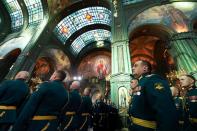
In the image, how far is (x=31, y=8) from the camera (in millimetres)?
18047

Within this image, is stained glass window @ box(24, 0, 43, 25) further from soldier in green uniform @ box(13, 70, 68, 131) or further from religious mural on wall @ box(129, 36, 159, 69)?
soldier in green uniform @ box(13, 70, 68, 131)

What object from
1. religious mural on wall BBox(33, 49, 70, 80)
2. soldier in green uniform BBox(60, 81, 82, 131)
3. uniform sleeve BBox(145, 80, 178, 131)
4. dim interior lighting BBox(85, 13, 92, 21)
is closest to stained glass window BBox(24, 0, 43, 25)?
religious mural on wall BBox(33, 49, 70, 80)

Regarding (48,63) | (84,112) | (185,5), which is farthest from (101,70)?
(84,112)

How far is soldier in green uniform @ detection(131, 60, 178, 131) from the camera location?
5.82 ft

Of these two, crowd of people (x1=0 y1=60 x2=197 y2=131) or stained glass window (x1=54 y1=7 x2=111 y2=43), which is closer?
crowd of people (x1=0 y1=60 x2=197 y2=131)

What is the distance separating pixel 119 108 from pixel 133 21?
7529mm

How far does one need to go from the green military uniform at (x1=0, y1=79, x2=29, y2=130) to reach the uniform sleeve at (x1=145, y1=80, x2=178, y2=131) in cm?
242

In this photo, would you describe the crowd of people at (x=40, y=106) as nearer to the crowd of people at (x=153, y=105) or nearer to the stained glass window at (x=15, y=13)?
the crowd of people at (x=153, y=105)

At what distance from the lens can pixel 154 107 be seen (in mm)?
1895

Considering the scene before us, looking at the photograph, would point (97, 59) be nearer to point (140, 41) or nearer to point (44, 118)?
point (140, 41)

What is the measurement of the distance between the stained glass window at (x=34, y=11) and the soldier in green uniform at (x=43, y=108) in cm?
1722

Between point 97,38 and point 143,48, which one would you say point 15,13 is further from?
point 143,48

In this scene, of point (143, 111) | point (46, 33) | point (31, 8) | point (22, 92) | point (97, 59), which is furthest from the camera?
point (97, 59)

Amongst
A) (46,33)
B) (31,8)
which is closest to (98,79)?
(46,33)
